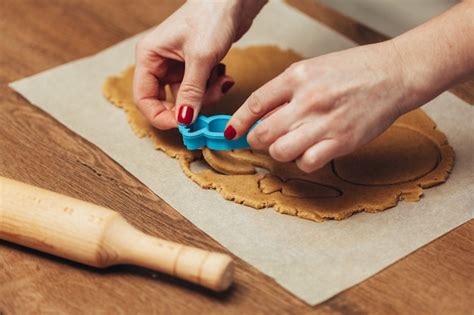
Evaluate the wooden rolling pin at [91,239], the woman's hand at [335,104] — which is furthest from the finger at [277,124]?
the wooden rolling pin at [91,239]

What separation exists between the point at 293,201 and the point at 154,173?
0.77 ft

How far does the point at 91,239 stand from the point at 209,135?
292 mm

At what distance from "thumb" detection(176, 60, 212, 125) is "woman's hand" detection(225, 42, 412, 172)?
0.54ft

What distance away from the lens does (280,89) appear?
105 centimetres

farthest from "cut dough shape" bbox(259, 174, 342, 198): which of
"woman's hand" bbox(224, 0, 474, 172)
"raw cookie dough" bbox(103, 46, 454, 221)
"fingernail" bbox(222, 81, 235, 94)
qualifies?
"fingernail" bbox(222, 81, 235, 94)

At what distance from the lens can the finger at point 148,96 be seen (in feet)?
4.06

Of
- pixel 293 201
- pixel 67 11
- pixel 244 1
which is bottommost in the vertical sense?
pixel 67 11

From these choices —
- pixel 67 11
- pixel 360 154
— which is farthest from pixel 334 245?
pixel 67 11

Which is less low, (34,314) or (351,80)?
(351,80)

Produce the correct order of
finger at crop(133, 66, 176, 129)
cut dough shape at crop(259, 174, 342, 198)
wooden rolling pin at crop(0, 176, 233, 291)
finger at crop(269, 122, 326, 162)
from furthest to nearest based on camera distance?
finger at crop(133, 66, 176, 129)
cut dough shape at crop(259, 174, 342, 198)
finger at crop(269, 122, 326, 162)
wooden rolling pin at crop(0, 176, 233, 291)

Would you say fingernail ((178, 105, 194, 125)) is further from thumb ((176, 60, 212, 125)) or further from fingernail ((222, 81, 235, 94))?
fingernail ((222, 81, 235, 94))

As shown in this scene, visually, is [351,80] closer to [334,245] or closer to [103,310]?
[334,245]

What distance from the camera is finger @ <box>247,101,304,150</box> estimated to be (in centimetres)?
103

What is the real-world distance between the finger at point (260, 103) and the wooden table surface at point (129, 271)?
0.53 ft
